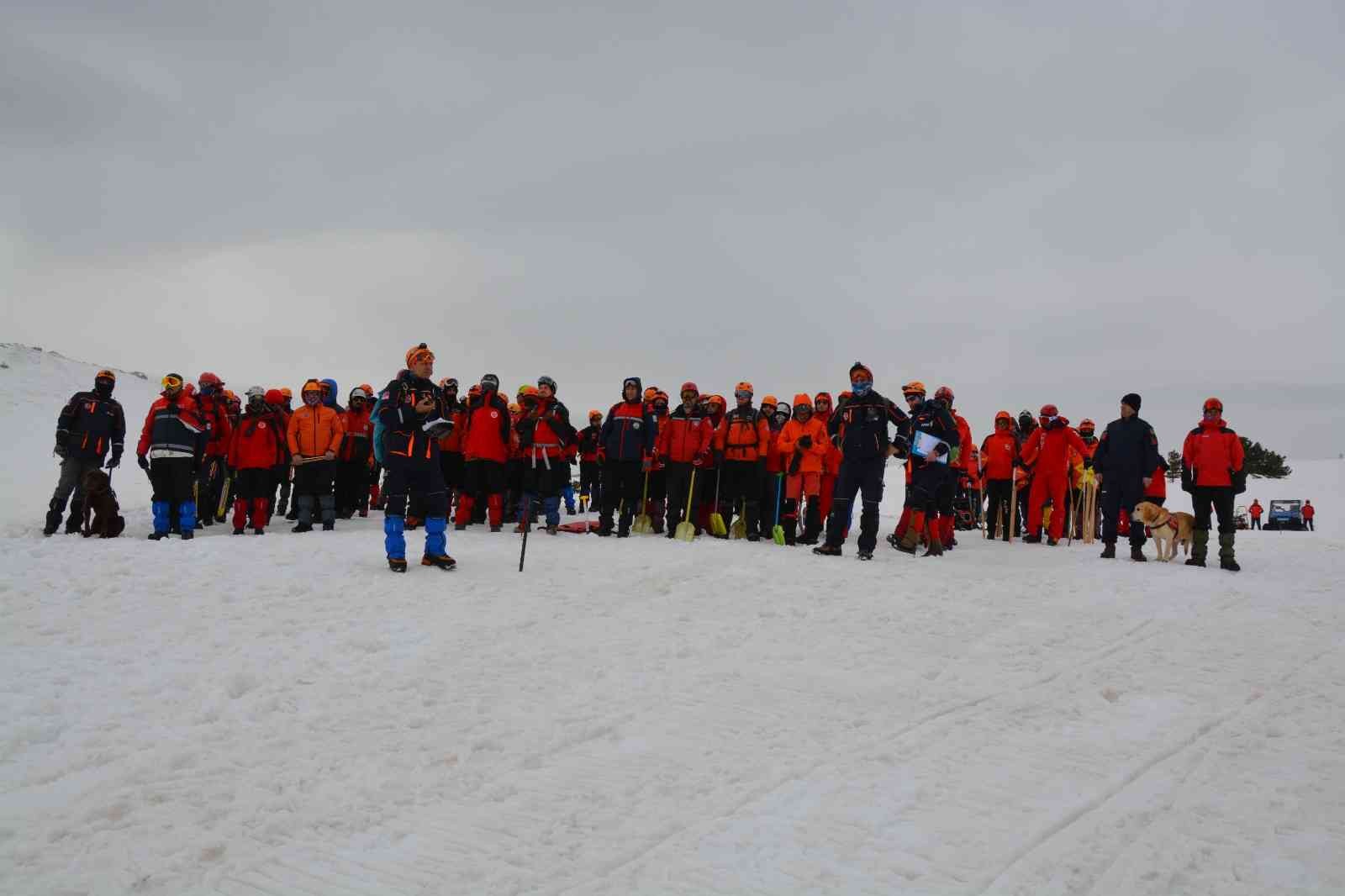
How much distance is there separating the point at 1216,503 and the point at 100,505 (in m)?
13.7

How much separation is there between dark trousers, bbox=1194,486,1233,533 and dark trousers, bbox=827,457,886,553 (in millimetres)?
3992

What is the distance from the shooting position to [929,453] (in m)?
10.5

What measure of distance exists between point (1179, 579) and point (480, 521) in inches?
363

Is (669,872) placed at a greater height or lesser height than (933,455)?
lesser

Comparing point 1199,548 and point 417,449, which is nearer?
point 417,449

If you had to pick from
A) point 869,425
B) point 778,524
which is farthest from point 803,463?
point 869,425

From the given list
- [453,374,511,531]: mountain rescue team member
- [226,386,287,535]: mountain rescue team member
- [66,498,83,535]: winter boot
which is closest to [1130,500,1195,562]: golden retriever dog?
[453,374,511,531]: mountain rescue team member

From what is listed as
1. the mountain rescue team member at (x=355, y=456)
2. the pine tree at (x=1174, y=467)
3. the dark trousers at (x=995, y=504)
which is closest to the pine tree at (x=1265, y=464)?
the pine tree at (x=1174, y=467)

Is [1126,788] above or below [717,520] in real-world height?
below

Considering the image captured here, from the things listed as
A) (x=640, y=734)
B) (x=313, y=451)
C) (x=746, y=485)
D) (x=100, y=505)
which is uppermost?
(x=313, y=451)

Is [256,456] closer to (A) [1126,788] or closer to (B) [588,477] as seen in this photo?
(B) [588,477]

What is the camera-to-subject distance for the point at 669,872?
3111mm

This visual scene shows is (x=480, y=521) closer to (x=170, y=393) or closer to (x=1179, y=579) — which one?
(x=170, y=393)

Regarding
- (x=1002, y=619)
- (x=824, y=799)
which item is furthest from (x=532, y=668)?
(x=1002, y=619)
